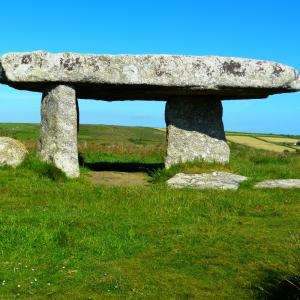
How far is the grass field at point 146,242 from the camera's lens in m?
5.59

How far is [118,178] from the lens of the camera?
50.0 ft

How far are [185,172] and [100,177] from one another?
254 cm

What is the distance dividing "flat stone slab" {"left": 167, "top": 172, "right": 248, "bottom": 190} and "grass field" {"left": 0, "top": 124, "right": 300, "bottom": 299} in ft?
1.79

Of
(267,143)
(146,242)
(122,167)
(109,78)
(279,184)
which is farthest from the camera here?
(267,143)

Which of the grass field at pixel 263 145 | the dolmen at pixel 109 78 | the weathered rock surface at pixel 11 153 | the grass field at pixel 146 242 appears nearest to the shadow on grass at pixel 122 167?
the dolmen at pixel 109 78

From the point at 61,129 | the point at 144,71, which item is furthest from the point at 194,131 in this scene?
the point at 61,129

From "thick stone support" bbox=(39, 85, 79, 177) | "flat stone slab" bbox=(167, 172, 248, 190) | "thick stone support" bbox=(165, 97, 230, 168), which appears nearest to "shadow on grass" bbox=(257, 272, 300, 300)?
"flat stone slab" bbox=(167, 172, 248, 190)

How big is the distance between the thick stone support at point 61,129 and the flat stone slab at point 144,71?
352 mm

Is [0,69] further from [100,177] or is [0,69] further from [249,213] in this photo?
[249,213]

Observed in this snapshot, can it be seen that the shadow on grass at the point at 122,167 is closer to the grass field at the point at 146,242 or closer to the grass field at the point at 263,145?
the grass field at the point at 146,242

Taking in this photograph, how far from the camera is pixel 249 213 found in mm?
9602

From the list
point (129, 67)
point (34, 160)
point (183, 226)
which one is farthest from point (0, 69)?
point (183, 226)

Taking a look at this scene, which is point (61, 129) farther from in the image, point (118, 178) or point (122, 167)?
point (122, 167)

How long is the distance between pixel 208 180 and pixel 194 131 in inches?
111
